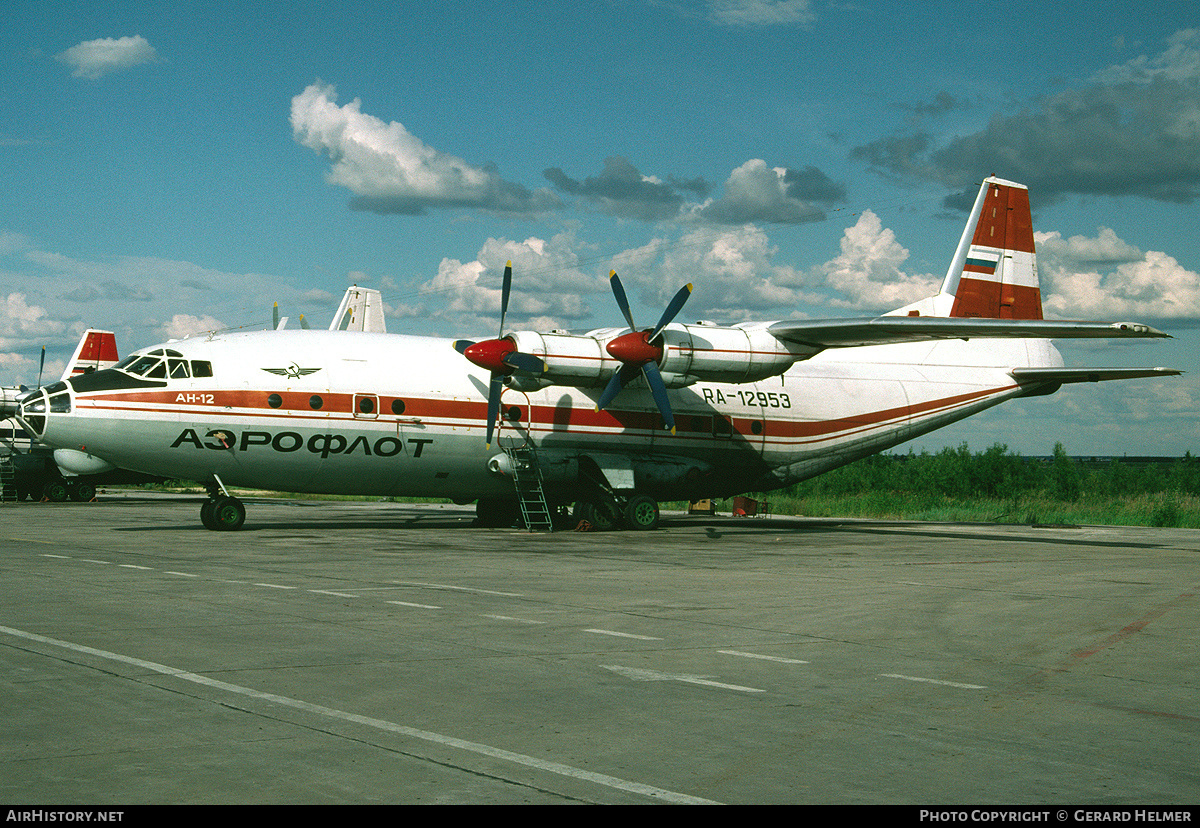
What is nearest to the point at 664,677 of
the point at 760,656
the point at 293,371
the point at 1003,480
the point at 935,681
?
the point at 760,656

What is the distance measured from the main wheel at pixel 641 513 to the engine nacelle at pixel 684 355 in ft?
11.5

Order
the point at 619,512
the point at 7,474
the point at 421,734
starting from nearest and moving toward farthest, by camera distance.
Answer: the point at 421,734
the point at 619,512
the point at 7,474

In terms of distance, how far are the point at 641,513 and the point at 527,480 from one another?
3241 millimetres

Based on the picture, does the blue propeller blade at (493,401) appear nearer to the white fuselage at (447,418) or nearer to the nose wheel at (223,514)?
the white fuselage at (447,418)

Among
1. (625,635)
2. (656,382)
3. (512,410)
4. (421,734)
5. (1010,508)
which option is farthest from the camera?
(1010,508)

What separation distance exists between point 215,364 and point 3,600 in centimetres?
1294

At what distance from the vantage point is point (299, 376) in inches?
978

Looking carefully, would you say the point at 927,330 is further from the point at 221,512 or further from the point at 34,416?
the point at 34,416

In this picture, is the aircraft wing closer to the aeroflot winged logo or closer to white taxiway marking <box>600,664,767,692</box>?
the aeroflot winged logo

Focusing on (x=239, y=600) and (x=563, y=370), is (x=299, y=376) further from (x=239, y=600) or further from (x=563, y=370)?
(x=239, y=600)

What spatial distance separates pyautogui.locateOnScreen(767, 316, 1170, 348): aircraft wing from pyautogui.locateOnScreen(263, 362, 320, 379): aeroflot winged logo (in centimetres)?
1170

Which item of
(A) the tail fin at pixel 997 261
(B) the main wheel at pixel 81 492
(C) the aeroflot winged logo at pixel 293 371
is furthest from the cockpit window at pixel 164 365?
(B) the main wheel at pixel 81 492

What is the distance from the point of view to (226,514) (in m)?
25.1

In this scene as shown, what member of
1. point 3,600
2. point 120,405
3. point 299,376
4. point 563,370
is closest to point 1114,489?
point 563,370
